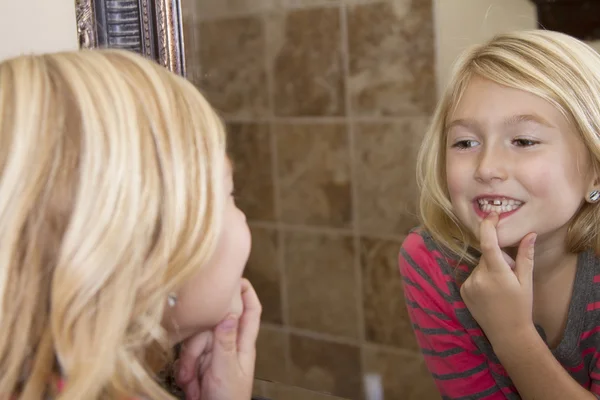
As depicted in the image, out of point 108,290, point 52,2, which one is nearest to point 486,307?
point 108,290

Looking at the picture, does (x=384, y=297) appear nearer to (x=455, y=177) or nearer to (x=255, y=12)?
(x=455, y=177)

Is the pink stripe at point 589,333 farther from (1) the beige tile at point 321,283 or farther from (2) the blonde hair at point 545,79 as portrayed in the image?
(1) the beige tile at point 321,283

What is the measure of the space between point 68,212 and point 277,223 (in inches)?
15.1

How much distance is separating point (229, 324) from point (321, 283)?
0.63ft

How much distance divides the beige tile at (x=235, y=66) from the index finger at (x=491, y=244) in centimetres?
29

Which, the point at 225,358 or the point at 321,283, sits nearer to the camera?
the point at 225,358

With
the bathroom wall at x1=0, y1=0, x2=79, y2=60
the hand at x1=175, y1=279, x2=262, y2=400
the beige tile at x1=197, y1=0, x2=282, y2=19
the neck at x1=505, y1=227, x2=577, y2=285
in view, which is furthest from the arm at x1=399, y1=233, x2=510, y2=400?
the bathroom wall at x1=0, y1=0, x2=79, y2=60

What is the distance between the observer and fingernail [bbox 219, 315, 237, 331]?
2.28 feet

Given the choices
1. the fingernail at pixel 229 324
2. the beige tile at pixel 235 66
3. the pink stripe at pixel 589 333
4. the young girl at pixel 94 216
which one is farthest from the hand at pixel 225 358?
the pink stripe at pixel 589 333

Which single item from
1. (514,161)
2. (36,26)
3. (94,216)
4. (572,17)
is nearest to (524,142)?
(514,161)

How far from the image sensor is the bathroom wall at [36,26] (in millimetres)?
859

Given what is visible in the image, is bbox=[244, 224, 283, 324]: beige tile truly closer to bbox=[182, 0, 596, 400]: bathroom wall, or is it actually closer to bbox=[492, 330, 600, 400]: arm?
bbox=[182, 0, 596, 400]: bathroom wall

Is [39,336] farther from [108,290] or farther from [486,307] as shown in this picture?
[486,307]

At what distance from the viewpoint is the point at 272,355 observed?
2.93ft
